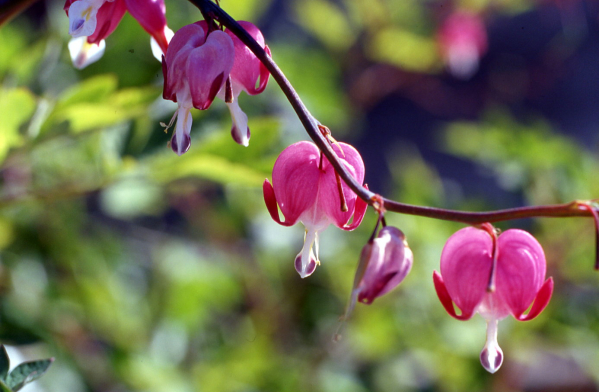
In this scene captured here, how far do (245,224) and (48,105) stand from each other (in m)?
0.95

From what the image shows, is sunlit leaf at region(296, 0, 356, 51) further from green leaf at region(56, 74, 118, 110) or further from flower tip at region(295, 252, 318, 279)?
flower tip at region(295, 252, 318, 279)

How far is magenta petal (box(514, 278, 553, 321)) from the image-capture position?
47 centimetres

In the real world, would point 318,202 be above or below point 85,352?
above

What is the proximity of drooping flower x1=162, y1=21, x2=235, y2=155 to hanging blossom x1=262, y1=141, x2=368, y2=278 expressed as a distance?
10cm

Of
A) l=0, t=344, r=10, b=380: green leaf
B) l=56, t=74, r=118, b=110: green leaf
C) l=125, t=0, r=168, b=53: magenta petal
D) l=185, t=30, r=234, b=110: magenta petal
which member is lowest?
l=0, t=344, r=10, b=380: green leaf

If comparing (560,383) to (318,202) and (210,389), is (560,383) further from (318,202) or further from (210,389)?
(318,202)

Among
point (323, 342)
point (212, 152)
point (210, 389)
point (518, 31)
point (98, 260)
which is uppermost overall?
point (212, 152)

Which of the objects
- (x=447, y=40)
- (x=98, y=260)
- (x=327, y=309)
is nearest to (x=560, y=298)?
(x=327, y=309)

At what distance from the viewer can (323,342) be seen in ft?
5.59

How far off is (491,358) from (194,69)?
333mm

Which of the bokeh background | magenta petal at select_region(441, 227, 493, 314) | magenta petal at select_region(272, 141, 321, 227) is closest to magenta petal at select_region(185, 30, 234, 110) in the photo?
magenta petal at select_region(272, 141, 321, 227)

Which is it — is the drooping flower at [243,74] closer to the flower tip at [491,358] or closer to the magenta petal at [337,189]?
the magenta petal at [337,189]

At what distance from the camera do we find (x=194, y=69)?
423mm

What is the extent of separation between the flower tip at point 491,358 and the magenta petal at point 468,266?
1.4 inches
